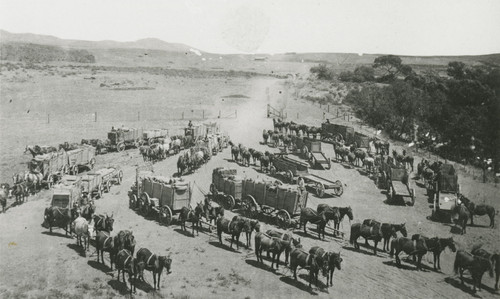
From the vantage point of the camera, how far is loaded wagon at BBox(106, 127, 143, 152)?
3397 cm

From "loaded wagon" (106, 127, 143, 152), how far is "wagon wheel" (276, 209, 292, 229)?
741 inches

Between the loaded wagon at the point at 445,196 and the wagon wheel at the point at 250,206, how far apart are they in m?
10.1

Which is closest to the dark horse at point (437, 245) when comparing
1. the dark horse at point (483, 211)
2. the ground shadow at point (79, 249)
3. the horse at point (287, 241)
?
the horse at point (287, 241)

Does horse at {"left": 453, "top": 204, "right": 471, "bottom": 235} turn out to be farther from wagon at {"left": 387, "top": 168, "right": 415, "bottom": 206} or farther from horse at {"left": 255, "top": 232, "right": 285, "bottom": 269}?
horse at {"left": 255, "top": 232, "right": 285, "bottom": 269}

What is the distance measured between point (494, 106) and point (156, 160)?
32474 millimetres

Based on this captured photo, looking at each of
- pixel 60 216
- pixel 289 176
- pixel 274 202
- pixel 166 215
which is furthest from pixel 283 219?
pixel 60 216

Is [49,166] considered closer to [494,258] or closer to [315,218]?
[315,218]

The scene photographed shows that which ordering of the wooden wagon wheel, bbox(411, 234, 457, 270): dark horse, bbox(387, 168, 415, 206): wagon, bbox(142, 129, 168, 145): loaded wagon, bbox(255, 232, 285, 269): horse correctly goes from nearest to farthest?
bbox(255, 232, 285, 269): horse → bbox(411, 234, 457, 270): dark horse → bbox(387, 168, 415, 206): wagon → the wooden wagon wheel → bbox(142, 129, 168, 145): loaded wagon

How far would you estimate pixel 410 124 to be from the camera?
46.9 m

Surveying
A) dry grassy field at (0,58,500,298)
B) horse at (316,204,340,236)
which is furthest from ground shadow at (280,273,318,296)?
horse at (316,204,340,236)

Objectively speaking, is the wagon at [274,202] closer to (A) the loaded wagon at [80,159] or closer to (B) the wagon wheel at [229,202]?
(B) the wagon wheel at [229,202]

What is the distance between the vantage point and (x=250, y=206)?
21.3m

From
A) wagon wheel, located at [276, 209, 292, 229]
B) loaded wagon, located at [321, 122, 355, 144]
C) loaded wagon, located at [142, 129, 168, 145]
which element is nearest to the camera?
wagon wheel, located at [276, 209, 292, 229]

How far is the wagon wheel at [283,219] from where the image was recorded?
19.8 m
